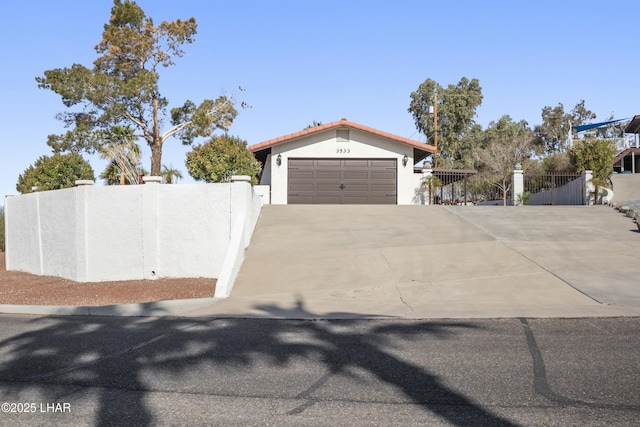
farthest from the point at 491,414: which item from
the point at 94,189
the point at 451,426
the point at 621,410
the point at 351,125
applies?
the point at 351,125

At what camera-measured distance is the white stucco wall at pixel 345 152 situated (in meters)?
27.8

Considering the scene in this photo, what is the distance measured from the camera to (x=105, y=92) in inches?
1432

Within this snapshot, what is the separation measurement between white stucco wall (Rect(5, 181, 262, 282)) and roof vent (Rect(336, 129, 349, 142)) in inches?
506

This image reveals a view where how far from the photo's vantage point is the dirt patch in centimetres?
1171

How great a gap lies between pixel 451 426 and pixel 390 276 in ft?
27.2

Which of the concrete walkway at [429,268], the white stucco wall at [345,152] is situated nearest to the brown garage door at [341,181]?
the white stucco wall at [345,152]

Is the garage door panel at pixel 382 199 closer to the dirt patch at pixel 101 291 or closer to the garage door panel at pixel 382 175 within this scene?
the garage door panel at pixel 382 175

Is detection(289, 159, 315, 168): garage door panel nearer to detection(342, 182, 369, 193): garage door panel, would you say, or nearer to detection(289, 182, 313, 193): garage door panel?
detection(289, 182, 313, 193): garage door panel

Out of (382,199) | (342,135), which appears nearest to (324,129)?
(342,135)

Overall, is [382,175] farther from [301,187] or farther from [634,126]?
[634,126]

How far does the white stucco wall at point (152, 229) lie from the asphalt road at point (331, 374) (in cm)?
637

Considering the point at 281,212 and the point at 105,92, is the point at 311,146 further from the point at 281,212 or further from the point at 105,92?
the point at 105,92

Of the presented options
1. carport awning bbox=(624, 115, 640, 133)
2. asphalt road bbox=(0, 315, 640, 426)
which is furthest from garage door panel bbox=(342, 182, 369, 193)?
carport awning bbox=(624, 115, 640, 133)

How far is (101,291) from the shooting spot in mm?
13117
